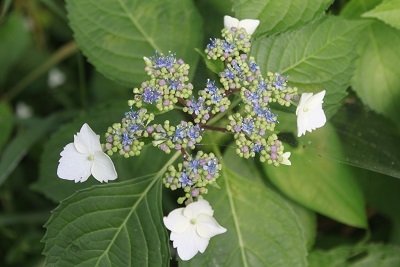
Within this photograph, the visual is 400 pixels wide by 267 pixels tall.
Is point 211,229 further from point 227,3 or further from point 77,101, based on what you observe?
point 77,101

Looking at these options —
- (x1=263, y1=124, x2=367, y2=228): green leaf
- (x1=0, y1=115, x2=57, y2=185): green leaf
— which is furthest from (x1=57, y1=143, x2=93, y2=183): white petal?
(x1=0, y1=115, x2=57, y2=185): green leaf

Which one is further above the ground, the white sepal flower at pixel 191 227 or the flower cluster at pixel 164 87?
the flower cluster at pixel 164 87

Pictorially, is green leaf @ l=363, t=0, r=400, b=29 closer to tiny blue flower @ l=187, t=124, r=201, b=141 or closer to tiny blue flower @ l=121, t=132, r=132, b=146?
tiny blue flower @ l=187, t=124, r=201, b=141

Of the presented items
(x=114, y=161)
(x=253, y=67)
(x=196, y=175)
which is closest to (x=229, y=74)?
(x=253, y=67)

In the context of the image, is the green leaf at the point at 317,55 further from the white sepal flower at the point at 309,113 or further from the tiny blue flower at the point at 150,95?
the tiny blue flower at the point at 150,95

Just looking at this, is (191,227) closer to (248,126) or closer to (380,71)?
(248,126)

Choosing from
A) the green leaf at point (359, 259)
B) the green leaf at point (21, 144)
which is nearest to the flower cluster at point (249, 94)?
the green leaf at point (359, 259)
